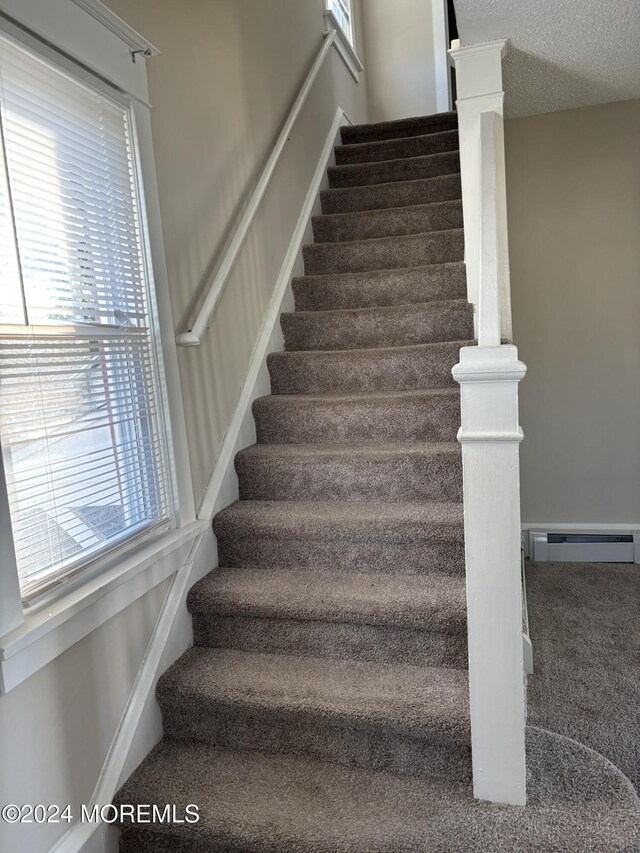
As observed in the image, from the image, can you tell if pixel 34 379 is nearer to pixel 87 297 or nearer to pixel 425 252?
pixel 87 297

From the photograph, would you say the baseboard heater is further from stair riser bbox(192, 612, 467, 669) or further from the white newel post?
the white newel post

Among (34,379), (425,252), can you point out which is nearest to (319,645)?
(34,379)

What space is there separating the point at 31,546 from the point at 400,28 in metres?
5.66

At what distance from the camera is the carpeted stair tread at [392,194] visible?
359 centimetres

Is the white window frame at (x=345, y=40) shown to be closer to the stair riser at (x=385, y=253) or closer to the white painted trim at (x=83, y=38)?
the stair riser at (x=385, y=253)

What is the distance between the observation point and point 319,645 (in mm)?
1882

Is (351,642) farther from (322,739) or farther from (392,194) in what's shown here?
(392,194)

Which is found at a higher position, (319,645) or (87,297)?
(87,297)

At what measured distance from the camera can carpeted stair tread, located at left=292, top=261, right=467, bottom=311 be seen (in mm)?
2971

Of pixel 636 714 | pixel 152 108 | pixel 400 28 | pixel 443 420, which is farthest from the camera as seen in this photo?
pixel 400 28

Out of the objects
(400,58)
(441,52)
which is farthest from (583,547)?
(400,58)

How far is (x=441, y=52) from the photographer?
5.28 metres

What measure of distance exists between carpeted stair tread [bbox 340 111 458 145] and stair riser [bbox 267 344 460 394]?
7.74ft

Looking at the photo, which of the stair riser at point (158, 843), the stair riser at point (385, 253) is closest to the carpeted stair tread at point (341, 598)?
the stair riser at point (158, 843)
